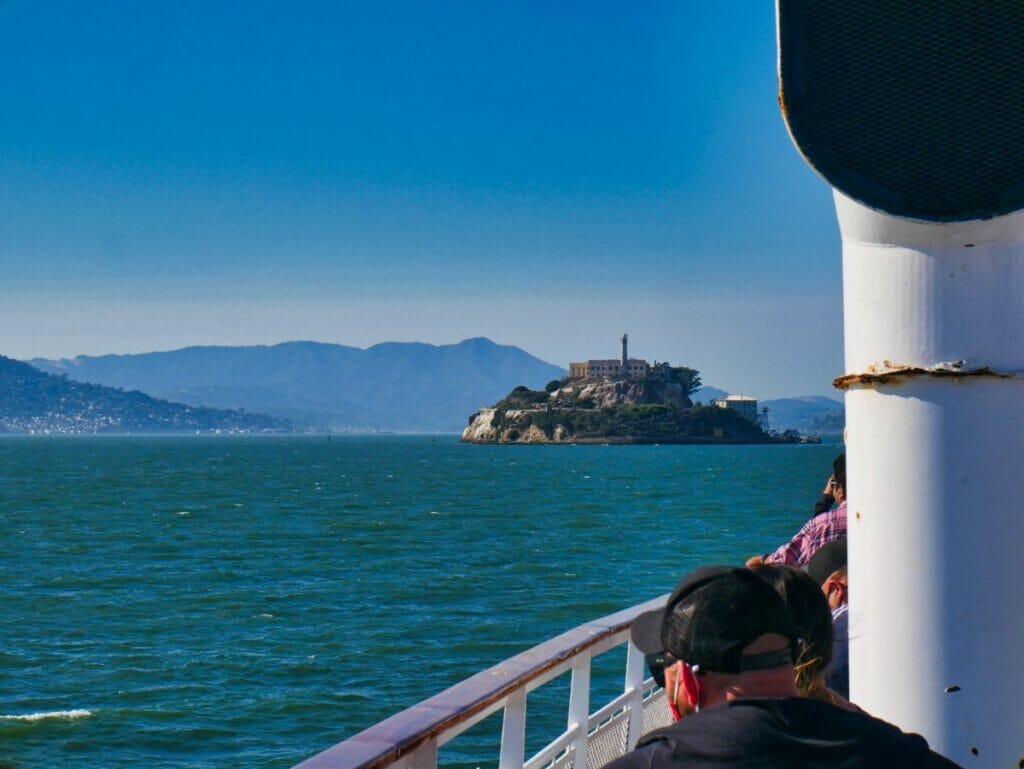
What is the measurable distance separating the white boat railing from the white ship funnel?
86 centimetres

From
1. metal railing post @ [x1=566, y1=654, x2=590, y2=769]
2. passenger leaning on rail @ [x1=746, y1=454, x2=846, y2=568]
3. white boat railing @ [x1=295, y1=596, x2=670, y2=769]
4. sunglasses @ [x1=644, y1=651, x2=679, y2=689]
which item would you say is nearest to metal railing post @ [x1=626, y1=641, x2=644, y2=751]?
white boat railing @ [x1=295, y1=596, x2=670, y2=769]

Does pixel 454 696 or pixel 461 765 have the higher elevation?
pixel 454 696

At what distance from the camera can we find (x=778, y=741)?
1928 mm

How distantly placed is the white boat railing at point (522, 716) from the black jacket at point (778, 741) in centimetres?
71

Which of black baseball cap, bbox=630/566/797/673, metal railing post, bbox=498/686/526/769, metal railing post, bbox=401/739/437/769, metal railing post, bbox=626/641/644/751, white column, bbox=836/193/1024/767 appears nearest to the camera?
black baseball cap, bbox=630/566/797/673

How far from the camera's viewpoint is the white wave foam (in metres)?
21.4

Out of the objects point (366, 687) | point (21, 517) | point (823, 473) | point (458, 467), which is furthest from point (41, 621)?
point (458, 467)

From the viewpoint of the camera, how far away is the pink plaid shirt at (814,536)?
465 centimetres

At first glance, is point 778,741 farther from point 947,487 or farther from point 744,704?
point 947,487

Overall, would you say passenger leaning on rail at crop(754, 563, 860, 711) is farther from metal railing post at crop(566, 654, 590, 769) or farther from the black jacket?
metal railing post at crop(566, 654, 590, 769)

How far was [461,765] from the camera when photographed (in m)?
18.3

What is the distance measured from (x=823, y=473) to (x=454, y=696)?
115 metres

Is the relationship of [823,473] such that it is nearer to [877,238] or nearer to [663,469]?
[663,469]

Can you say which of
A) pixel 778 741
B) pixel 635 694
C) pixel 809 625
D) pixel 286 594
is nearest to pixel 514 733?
pixel 635 694
